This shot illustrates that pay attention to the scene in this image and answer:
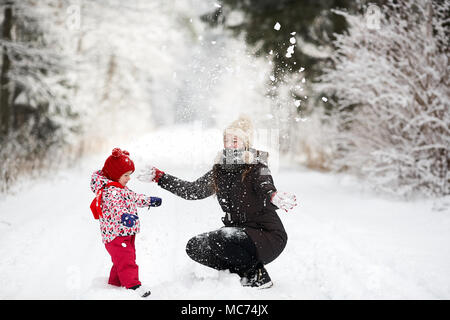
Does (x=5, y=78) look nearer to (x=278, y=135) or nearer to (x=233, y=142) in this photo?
(x=278, y=135)

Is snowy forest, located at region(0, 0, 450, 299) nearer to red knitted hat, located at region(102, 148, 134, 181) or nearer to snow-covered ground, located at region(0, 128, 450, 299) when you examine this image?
snow-covered ground, located at region(0, 128, 450, 299)

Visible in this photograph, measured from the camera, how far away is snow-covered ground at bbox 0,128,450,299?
10.8 ft

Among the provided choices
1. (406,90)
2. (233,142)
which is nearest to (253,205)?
(233,142)

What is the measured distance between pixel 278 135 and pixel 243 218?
5655 mm

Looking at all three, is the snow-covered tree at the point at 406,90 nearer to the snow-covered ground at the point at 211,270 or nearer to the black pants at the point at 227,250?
the snow-covered ground at the point at 211,270

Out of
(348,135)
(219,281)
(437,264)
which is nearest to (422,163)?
(348,135)

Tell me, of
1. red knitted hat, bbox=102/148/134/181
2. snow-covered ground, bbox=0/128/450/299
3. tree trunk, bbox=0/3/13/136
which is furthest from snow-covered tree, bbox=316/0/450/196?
tree trunk, bbox=0/3/13/136

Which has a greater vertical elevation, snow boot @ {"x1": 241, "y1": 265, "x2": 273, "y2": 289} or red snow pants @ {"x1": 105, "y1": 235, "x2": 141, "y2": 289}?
red snow pants @ {"x1": 105, "y1": 235, "x2": 141, "y2": 289}

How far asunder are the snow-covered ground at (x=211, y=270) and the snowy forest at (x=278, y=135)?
0.08ft

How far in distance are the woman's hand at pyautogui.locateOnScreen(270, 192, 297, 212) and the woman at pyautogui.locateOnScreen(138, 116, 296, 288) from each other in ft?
0.50

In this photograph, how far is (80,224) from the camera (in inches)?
224

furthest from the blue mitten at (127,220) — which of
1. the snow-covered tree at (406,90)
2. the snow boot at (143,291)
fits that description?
the snow-covered tree at (406,90)

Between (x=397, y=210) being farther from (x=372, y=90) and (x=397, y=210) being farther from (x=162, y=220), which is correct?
(x=162, y=220)

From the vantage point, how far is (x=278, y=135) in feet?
28.7
